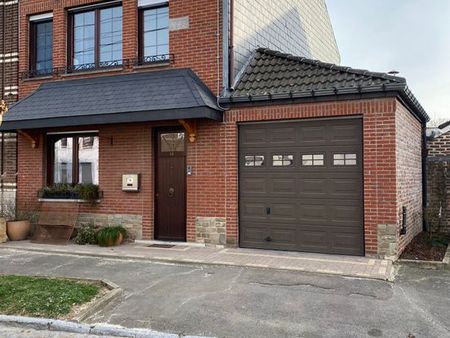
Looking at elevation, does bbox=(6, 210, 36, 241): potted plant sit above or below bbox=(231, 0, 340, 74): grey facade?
below

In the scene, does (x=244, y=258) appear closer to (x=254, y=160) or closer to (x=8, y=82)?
(x=254, y=160)

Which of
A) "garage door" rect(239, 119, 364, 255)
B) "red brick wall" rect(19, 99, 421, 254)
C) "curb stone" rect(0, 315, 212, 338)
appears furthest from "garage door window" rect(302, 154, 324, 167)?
"curb stone" rect(0, 315, 212, 338)

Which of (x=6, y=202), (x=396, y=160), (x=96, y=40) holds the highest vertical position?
(x=96, y=40)

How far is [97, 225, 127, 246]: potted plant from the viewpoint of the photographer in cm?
1012

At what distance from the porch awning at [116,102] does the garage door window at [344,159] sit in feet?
8.72

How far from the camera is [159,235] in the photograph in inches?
420

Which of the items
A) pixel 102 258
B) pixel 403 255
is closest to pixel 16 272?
pixel 102 258

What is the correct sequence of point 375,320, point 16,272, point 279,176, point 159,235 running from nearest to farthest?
point 375,320 < point 16,272 < point 279,176 < point 159,235

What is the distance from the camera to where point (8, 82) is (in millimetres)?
12516

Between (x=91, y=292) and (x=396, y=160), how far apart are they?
5969 mm

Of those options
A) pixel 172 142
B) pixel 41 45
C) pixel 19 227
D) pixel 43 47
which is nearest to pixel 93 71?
pixel 43 47

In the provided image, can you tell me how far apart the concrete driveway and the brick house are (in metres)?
1.81

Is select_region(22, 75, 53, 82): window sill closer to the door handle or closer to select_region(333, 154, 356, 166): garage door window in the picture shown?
the door handle

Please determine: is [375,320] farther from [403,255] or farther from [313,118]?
[313,118]
